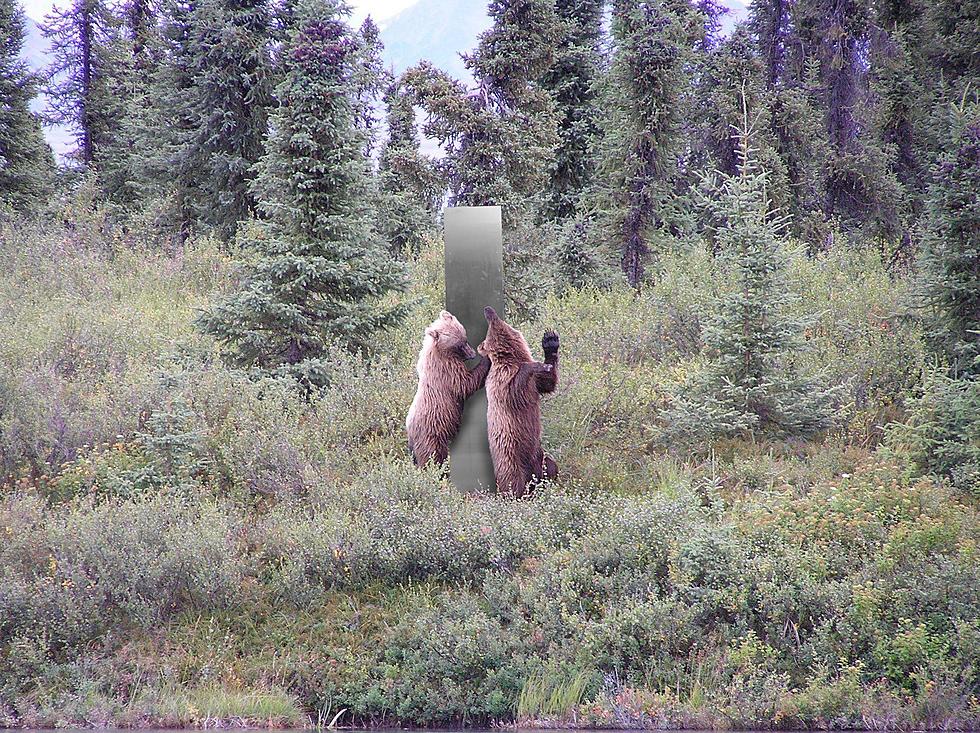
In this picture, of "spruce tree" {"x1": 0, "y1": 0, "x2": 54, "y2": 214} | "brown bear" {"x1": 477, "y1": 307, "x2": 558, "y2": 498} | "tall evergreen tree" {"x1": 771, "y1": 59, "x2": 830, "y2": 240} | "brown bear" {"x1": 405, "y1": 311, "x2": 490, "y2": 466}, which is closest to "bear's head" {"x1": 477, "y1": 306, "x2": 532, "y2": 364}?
"brown bear" {"x1": 477, "y1": 307, "x2": 558, "y2": 498}

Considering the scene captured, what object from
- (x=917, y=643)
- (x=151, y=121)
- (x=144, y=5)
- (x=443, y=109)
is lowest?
(x=917, y=643)

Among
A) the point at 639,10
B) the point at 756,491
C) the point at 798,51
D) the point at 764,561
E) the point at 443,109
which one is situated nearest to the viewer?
the point at 764,561

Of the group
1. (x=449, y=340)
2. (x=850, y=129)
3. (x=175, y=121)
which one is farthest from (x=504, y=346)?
(x=175, y=121)

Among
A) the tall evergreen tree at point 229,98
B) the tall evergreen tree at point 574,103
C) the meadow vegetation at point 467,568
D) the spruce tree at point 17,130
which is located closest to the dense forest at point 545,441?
the meadow vegetation at point 467,568

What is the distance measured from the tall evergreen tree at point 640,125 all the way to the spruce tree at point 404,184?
12.8 feet

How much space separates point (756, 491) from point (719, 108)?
13.6 metres

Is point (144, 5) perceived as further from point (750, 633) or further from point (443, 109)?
point (750, 633)

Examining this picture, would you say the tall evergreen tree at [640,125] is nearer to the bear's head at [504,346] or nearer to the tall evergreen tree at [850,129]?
the tall evergreen tree at [850,129]

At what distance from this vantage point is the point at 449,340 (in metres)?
8.84

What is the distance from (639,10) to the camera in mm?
18188

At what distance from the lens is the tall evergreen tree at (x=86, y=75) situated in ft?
91.4

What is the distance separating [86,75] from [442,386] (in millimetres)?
26215

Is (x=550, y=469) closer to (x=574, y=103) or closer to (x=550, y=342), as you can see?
(x=550, y=342)

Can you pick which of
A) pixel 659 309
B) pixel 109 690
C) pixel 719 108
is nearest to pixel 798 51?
pixel 719 108
